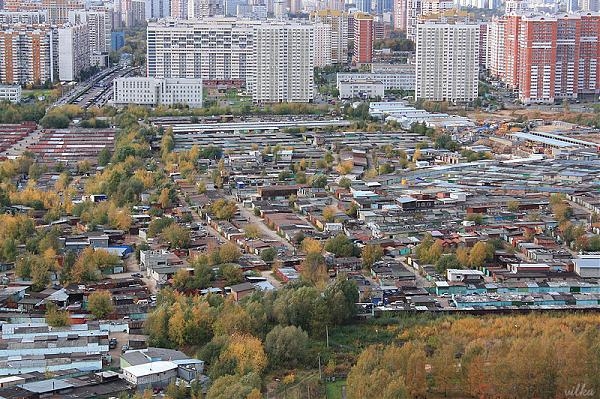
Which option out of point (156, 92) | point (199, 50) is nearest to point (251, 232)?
point (156, 92)

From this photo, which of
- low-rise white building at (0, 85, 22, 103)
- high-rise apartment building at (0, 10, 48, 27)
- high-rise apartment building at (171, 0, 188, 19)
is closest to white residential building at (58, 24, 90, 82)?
high-rise apartment building at (0, 10, 48, 27)

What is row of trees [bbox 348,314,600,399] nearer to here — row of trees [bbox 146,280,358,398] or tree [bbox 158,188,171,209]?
row of trees [bbox 146,280,358,398]

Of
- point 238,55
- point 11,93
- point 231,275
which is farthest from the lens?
point 238,55

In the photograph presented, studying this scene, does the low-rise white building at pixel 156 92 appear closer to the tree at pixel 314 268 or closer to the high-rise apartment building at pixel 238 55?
the high-rise apartment building at pixel 238 55

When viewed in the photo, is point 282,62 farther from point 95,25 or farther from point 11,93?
point 95,25

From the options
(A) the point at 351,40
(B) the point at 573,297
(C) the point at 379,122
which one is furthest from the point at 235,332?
(A) the point at 351,40

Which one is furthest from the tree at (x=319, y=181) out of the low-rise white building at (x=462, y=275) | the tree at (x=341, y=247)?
the low-rise white building at (x=462, y=275)
